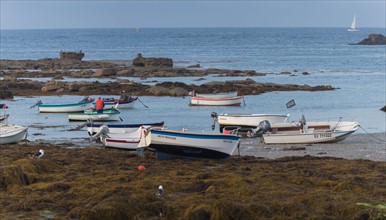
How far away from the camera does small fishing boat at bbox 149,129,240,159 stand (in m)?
23.1

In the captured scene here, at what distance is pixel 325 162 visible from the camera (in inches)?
894

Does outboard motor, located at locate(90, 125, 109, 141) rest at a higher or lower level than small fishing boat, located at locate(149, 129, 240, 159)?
lower

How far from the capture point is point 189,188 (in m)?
16.3

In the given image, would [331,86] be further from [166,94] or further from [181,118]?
[181,118]

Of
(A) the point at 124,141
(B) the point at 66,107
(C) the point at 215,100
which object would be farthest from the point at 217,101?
(A) the point at 124,141

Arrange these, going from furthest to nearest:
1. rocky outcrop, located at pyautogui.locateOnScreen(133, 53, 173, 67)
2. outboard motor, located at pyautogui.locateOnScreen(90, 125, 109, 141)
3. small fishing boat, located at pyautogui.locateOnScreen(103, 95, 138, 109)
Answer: rocky outcrop, located at pyautogui.locateOnScreen(133, 53, 173, 67), small fishing boat, located at pyautogui.locateOnScreen(103, 95, 138, 109), outboard motor, located at pyautogui.locateOnScreen(90, 125, 109, 141)

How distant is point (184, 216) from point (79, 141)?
16.9 meters

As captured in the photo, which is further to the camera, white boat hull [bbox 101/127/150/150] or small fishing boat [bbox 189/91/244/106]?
small fishing boat [bbox 189/91/244/106]

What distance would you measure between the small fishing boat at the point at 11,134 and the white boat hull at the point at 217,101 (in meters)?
19.2

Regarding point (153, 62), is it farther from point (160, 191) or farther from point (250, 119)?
point (160, 191)

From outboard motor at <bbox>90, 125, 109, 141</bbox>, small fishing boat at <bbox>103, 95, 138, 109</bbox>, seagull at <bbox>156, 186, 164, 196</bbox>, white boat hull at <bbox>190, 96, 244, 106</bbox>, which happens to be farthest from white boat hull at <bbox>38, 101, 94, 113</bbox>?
seagull at <bbox>156, 186, 164, 196</bbox>

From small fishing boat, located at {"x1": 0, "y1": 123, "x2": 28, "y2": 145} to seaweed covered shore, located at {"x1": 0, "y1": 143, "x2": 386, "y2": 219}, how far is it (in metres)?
4.08

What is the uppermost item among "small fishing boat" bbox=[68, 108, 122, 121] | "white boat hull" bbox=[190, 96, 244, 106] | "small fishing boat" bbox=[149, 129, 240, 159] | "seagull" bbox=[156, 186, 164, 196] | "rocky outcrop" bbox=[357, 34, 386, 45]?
"seagull" bbox=[156, 186, 164, 196]

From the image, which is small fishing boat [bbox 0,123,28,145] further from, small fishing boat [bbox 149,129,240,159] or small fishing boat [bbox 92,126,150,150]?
small fishing boat [bbox 149,129,240,159]
